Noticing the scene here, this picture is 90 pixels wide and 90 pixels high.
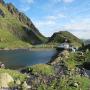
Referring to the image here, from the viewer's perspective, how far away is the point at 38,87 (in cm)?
5359

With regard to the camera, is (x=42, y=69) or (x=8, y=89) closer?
(x=8, y=89)

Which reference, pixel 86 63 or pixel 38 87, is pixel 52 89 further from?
pixel 86 63

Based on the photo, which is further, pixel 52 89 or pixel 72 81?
pixel 72 81

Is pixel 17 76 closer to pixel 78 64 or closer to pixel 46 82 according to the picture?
pixel 46 82

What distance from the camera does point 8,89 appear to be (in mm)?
52844

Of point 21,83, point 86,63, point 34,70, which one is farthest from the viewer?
point 86,63

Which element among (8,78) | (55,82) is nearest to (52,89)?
(55,82)

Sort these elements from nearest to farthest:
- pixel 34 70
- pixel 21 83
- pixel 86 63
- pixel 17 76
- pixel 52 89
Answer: pixel 52 89 < pixel 21 83 < pixel 17 76 < pixel 34 70 < pixel 86 63

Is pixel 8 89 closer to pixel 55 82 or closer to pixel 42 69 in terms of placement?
pixel 55 82

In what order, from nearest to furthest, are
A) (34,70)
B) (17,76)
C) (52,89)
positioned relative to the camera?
(52,89) < (17,76) < (34,70)

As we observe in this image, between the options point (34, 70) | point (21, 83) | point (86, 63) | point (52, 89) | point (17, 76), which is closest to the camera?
point (52, 89)

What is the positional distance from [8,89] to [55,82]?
32.1 ft

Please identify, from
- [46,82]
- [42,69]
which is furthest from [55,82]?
[42,69]

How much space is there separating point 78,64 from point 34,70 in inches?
941
